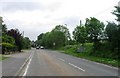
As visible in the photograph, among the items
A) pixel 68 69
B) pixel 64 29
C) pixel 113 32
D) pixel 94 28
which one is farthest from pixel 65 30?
pixel 68 69

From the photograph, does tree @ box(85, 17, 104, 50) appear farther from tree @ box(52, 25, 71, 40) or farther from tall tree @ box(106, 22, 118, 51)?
tree @ box(52, 25, 71, 40)

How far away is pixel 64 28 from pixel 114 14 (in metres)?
92.8

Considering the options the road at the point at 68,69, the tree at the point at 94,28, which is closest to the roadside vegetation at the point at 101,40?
the tree at the point at 94,28

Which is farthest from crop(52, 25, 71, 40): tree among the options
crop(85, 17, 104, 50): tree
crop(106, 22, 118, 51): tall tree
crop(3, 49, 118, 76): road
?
crop(3, 49, 118, 76): road

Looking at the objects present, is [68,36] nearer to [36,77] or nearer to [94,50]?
[94,50]

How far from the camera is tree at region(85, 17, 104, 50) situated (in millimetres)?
51772

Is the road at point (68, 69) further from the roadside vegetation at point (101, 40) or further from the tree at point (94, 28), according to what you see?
the tree at point (94, 28)

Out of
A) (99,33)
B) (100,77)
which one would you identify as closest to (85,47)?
(99,33)

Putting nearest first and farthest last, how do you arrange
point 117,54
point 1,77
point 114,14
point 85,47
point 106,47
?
point 1,77 < point 114,14 < point 117,54 < point 106,47 < point 85,47

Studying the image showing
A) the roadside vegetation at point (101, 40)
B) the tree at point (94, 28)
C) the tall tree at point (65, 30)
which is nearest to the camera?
the roadside vegetation at point (101, 40)

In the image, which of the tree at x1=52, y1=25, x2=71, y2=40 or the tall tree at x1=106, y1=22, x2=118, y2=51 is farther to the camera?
the tree at x1=52, y1=25, x2=71, y2=40

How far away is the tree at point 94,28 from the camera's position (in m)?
51.8

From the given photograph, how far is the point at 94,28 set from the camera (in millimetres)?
54531

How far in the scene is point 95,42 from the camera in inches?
2023
